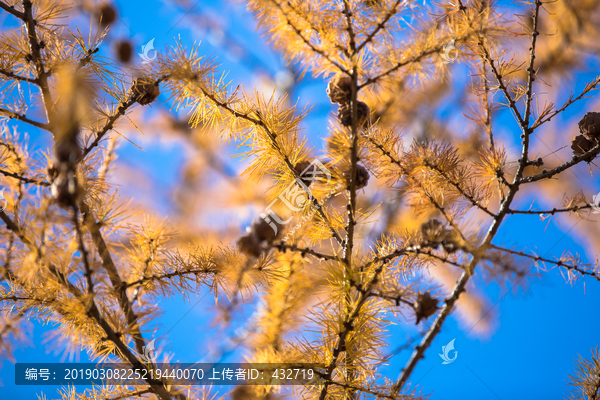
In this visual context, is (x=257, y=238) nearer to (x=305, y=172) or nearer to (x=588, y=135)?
(x=305, y=172)

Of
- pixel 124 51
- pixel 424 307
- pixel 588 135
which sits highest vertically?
pixel 124 51

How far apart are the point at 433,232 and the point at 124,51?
0.46m

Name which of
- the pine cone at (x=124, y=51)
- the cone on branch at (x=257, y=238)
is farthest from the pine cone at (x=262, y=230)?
the pine cone at (x=124, y=51)

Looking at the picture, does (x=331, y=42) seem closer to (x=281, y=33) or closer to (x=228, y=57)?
(x=281, y=33)

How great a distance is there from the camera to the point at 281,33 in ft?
0.93

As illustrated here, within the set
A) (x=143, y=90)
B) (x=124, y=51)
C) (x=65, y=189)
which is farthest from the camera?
(x=124, y=51)

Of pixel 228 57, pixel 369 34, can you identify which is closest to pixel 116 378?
pixel 369 34

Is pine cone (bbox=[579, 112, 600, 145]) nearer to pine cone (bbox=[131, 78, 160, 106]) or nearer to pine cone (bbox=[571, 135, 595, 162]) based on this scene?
pine cone (bbox=[571, 135, 595, 162])

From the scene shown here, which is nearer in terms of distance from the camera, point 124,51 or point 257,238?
point 257,238

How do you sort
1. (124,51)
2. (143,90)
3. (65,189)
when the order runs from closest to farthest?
(65,189)
(143,90)
(124,51)

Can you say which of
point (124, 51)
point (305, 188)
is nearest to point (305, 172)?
point (305, 188)

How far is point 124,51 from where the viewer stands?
19.5 inches

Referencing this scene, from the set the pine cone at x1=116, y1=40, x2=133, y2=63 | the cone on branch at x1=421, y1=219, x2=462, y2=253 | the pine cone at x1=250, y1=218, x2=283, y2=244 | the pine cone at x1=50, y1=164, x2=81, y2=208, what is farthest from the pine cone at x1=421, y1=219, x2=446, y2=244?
the pine cone at x1=116, y1=40, x2=133, y2=63

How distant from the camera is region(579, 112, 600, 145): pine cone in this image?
0.91ft
